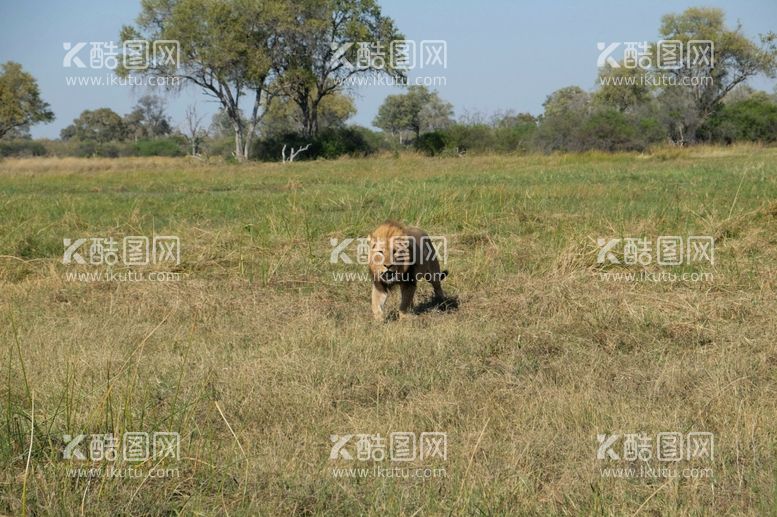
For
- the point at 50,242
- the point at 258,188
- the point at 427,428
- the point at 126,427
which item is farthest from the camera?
the point at 258,188

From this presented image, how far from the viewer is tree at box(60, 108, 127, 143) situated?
78875mm

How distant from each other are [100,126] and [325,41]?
4286 centimetres

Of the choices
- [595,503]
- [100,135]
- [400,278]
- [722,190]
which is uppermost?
[100,135]

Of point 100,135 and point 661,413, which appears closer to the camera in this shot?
point 661,413

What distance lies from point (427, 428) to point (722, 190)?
1339cm

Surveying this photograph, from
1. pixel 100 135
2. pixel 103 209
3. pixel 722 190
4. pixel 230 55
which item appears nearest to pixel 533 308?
pixel 722 190

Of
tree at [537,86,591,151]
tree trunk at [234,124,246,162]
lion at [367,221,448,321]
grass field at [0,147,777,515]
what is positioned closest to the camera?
grass field at [0,147,777,515]

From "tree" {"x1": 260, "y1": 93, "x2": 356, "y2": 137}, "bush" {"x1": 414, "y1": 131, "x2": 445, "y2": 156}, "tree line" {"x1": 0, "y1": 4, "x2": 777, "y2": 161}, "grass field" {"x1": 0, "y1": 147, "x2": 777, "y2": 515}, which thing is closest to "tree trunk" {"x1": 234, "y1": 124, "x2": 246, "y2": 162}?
"tree line" {"x1": 0, "y1": 4, "x2": 777, "y2": 161}

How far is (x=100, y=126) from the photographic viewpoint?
8081 cm

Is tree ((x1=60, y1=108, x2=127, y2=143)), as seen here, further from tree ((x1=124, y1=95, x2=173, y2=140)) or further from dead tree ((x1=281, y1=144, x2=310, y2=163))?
dead tree ((x1=281, y1=144, x2=310, y2=163))

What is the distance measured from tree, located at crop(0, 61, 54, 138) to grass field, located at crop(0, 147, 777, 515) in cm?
4585

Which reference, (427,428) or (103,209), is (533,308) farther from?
→ (103,209)

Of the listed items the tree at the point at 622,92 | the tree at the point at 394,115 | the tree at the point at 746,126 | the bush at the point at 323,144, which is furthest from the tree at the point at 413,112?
the tree at the point at 746,126

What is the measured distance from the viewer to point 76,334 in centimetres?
770
